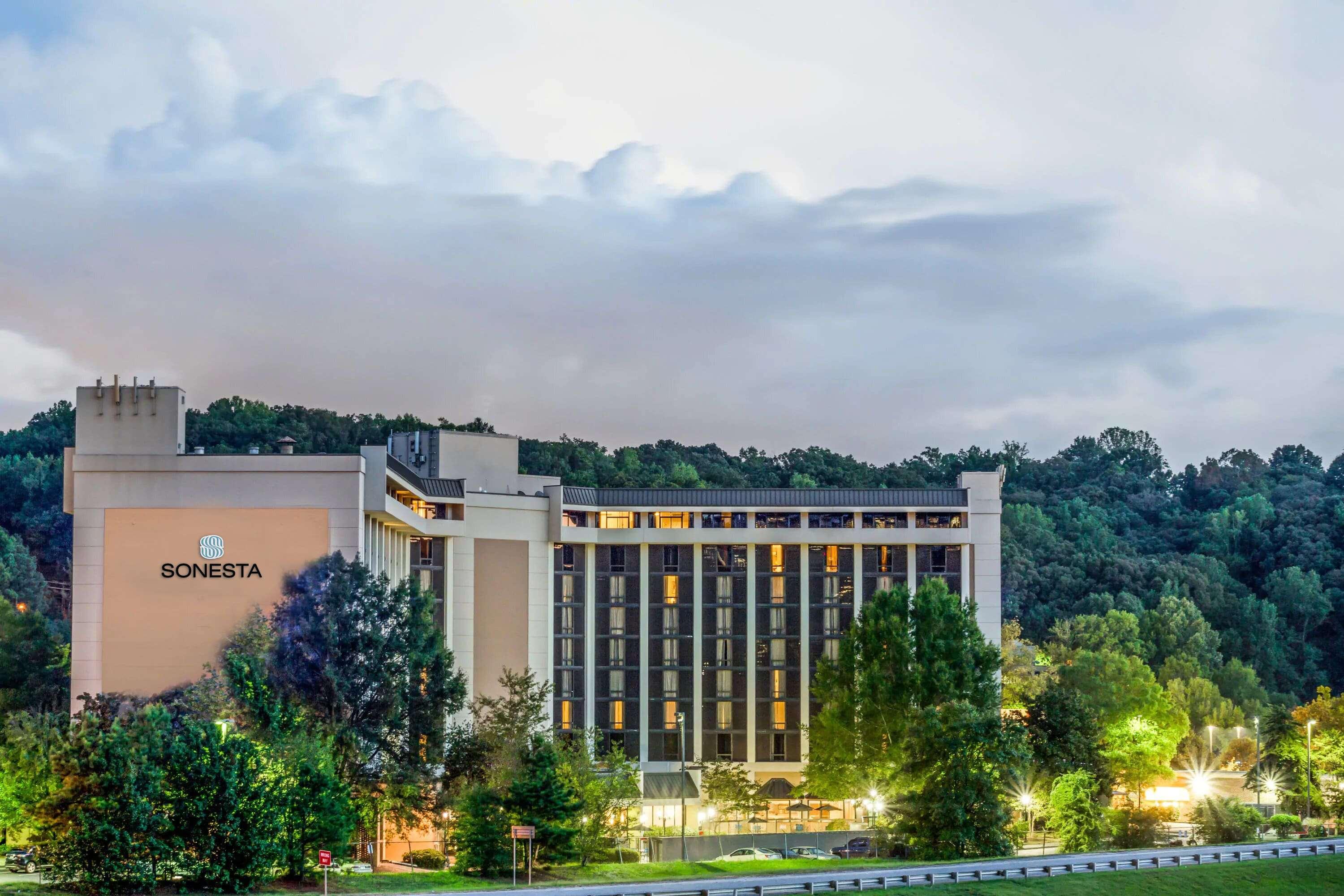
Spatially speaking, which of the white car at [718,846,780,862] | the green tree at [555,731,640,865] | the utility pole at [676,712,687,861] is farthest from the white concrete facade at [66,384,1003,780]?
the white car at [718,846,780,862]

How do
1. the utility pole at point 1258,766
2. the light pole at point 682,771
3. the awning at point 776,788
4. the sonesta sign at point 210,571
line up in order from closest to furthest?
the sonesta sign at point 210,571, the light pole at point 682,771, the utility pole at point 1258,766, the awning at point 776,788

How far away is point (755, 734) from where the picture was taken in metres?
99.4

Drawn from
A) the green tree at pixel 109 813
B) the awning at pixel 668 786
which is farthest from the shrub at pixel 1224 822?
the green tree at pixel 109 813

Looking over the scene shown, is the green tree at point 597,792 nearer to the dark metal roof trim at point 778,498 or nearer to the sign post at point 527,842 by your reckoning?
the sign post at point 527,842

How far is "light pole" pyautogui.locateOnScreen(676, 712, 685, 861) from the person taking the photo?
72.5m

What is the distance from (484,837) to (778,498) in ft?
169

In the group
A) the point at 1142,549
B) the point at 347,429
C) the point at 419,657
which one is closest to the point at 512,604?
the point at 419,657

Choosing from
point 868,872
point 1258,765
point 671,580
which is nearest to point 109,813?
point 868,872

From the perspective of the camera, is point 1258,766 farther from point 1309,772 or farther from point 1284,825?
point 1284,825

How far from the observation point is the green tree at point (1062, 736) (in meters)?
76.2

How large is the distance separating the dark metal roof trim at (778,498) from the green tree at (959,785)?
3309 centimetres

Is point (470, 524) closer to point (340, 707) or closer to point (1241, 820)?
point (340, 707)

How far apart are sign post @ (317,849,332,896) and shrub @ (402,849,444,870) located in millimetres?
11903

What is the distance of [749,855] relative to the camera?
244 ft
